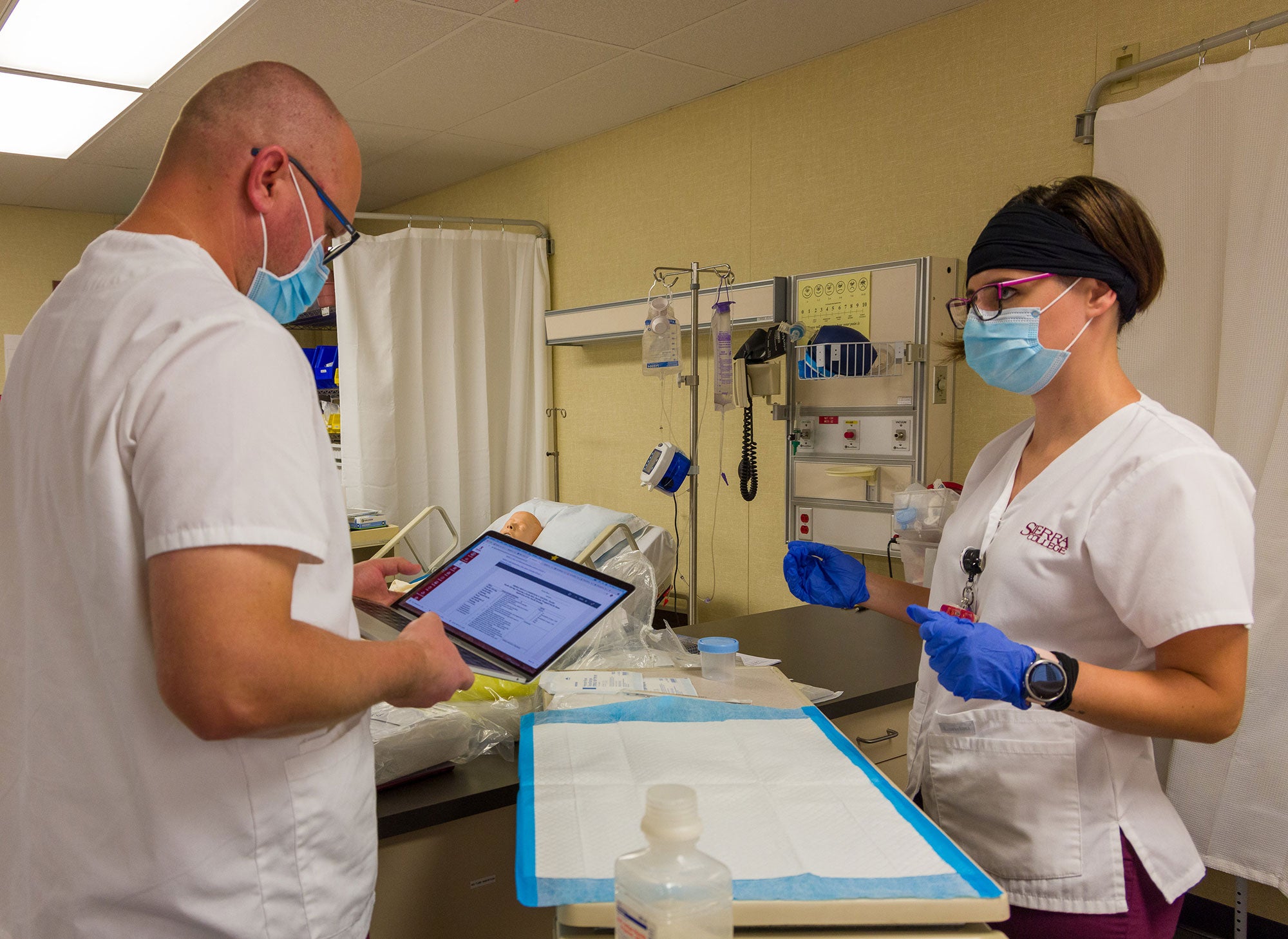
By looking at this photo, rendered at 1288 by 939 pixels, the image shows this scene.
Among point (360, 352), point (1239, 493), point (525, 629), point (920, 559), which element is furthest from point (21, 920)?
point (360, 352)

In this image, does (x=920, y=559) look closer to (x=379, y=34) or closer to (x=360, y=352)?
(x=379, y=34)

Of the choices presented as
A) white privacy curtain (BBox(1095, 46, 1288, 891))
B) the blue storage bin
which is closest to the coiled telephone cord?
white privacy curtain (BBox(1095, 46, 1288, 891))

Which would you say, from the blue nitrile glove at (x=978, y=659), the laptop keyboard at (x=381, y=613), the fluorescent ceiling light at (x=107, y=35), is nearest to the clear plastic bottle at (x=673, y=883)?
the blue nitrile glove at (x=978, y=659)

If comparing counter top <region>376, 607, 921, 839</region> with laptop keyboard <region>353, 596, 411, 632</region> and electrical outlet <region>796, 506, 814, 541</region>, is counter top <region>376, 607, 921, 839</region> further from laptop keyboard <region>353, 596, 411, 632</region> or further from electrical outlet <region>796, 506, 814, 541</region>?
electrical outlet <region>796, 506, 814, 541</region>

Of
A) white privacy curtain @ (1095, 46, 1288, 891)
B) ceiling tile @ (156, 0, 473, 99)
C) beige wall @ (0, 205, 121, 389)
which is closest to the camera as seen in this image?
white privacy curtain @ (1095, 46, 1288, 891)

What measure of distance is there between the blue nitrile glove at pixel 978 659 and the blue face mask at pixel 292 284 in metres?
0.89

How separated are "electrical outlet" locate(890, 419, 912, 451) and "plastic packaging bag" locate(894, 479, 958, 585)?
0.29 metres

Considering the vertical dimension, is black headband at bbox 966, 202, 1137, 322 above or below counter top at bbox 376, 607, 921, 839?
above

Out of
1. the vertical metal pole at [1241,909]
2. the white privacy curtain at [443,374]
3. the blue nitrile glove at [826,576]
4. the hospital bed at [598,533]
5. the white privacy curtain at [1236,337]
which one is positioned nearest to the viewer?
the blue nitrile glove at [826,576]

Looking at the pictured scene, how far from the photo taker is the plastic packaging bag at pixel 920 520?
2352mm

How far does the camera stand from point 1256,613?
207cm

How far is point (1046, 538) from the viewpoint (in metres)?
1.22

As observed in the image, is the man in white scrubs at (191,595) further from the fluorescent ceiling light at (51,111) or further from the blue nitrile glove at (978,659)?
the fluorescent ceiling light at (51,111)

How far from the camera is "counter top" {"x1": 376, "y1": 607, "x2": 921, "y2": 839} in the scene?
1.29 meters
